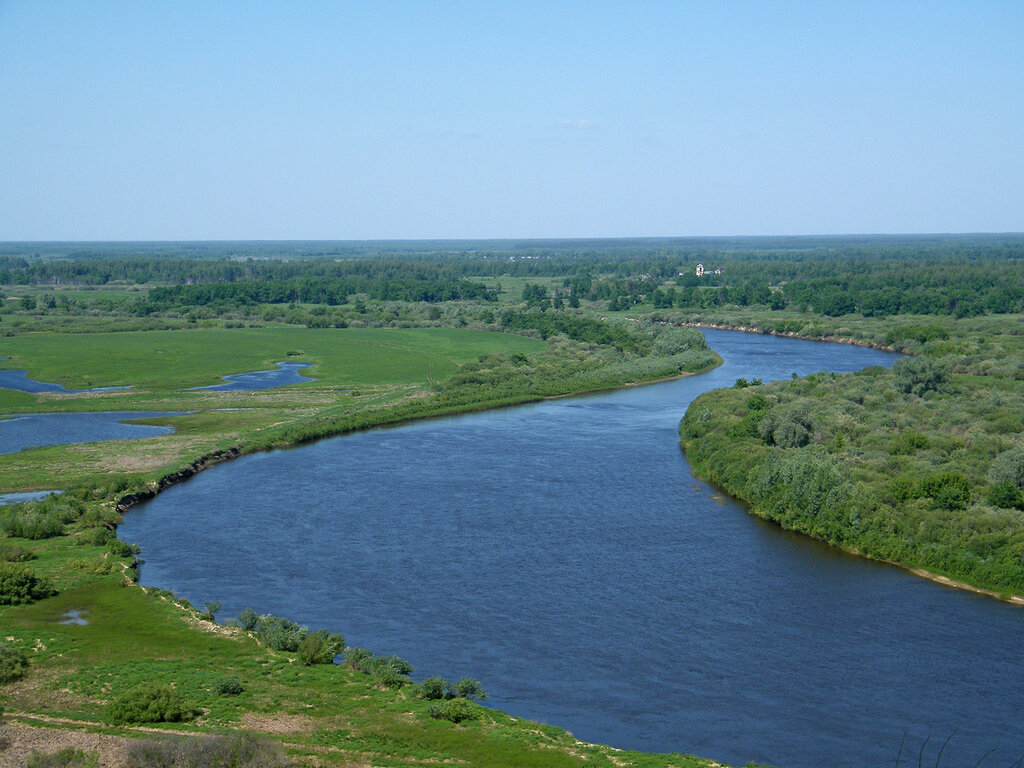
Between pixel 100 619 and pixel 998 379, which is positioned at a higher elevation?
pixel 998 379

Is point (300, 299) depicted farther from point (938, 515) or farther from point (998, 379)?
point (938, 515)

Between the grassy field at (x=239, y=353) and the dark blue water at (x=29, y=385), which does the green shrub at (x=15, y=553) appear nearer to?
the dark blue water at (x=29, y=385)

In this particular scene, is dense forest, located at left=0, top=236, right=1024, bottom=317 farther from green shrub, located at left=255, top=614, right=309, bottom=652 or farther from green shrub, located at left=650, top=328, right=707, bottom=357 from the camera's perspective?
green shrub, located at left=255, top=614, right=309, bottom=652

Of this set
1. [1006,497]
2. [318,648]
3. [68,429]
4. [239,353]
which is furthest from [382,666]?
[239,353]

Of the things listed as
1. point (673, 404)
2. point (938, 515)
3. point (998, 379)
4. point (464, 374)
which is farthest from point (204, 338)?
point (938, 515)

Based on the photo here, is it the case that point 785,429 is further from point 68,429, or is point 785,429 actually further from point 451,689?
point 68,429

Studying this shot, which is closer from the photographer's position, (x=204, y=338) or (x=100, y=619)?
(x=100, y=619)
